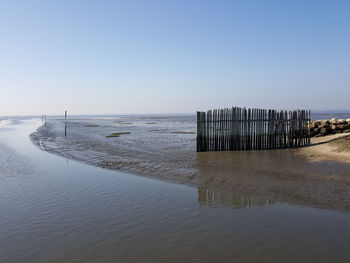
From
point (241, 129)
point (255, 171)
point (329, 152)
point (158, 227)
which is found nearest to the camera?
point (158, 227)

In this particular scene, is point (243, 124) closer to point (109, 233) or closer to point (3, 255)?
point (109, 233)

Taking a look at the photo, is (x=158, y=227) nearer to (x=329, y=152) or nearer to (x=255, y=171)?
(x=255, y=171)

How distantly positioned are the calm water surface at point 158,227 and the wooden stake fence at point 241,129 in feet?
20.7

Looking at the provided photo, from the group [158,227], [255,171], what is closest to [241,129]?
[255,171]

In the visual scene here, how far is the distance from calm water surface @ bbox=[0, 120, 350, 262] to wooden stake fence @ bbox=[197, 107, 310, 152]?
631 cm

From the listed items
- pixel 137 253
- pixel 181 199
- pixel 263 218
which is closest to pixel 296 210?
pixel 263 218

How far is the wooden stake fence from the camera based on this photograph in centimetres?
1371

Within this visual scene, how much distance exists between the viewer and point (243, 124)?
13.9 m

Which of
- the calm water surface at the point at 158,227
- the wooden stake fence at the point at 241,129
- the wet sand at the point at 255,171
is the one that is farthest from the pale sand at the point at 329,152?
the calm water surface at the point at 158,227

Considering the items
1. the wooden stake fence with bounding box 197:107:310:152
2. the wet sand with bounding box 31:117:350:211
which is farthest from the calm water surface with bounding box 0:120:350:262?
the wooden stake fence with bounding box 197:107:310:152

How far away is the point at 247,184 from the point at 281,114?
7969 mm

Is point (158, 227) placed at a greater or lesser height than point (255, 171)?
lesser

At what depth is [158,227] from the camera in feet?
16.4

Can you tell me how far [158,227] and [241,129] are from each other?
9861 mm
